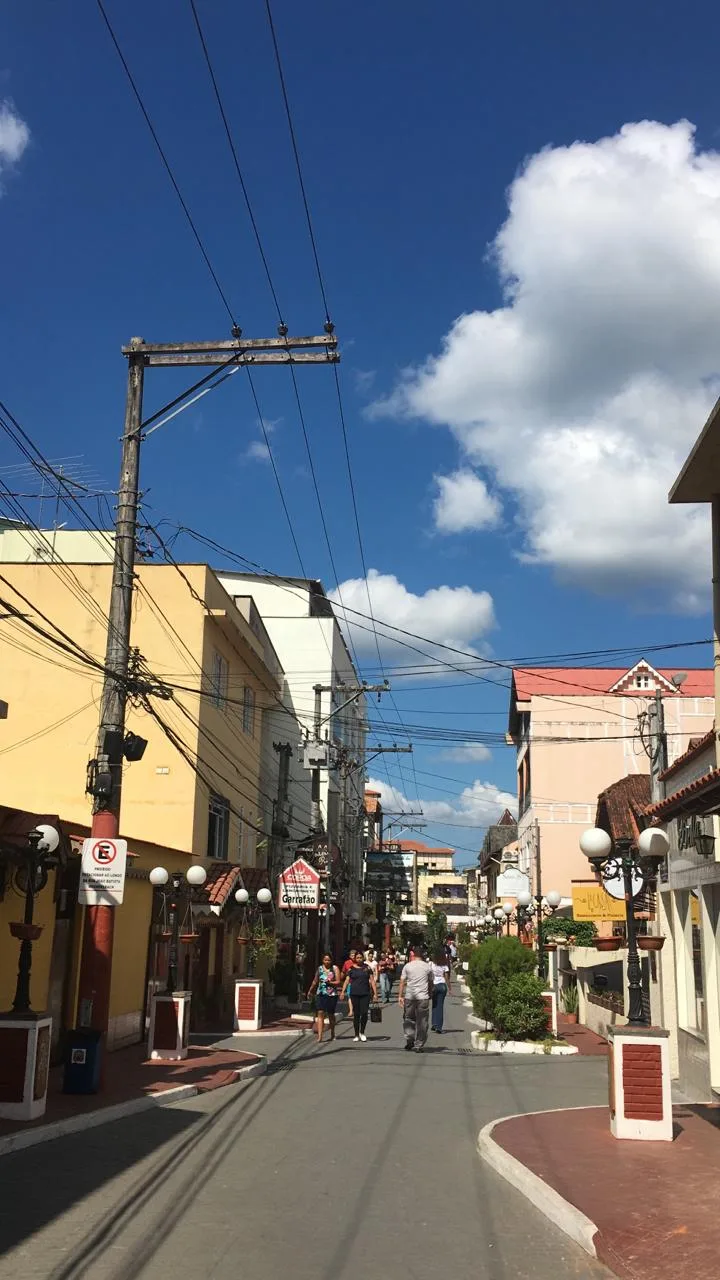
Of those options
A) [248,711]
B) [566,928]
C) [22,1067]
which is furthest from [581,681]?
[22,1067]

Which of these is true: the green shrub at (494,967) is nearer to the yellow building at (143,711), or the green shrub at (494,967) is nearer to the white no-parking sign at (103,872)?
the yellow building at (143,711)

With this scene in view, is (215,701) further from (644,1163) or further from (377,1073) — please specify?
(644,1163)

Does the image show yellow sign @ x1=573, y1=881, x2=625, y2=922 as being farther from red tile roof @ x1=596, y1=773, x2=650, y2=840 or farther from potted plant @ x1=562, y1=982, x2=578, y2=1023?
potted plant @ x1=562, y1=982, x2=578, y2=1023

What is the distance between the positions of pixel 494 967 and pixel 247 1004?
19.3 ft

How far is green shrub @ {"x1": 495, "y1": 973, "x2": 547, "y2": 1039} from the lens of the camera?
62.6 ft

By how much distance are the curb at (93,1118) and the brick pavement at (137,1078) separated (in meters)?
0.10

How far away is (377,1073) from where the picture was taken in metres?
15.9

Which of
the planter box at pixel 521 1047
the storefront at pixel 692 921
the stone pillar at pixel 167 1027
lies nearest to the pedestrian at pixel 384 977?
the planter box at pixel 521 1047

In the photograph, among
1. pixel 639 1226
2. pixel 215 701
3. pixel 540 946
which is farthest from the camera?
pixel 215 701

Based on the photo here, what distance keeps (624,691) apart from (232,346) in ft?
108

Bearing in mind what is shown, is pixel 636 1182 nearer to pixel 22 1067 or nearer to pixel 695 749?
pixel 22 1067

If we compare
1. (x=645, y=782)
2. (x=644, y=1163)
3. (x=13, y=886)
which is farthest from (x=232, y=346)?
(x=645, y=782)

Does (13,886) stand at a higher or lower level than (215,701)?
lower

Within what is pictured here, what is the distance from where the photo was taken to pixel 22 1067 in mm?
10688
